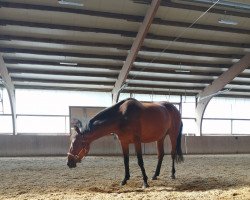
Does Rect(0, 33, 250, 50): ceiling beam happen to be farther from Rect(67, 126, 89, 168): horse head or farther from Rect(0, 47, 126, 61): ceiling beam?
→ Rect(67, 126, 89, 168): horse head

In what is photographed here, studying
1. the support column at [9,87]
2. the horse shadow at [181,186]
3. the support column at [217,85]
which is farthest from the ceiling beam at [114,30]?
the horse shadow at [181,186]

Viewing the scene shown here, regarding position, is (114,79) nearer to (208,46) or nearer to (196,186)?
(208,46)

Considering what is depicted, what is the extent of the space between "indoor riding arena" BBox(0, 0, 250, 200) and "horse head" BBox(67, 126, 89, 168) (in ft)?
0.06

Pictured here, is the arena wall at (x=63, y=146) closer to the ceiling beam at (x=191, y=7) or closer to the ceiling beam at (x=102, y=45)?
the ceiling beam at (x=102, y=45)

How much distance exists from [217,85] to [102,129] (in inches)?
388

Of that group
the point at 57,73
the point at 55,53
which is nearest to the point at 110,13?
the point at 55,53

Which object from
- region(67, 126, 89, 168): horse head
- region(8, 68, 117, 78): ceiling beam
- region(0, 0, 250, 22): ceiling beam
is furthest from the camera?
region(8, 68, 117, 78): ceiling beam

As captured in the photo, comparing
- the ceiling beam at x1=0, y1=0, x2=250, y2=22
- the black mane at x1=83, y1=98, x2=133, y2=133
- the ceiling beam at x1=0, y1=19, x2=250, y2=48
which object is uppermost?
the ceiling beam at x1=0, y1=0, x2=250, y2=22

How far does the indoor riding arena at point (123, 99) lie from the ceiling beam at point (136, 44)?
0.05 metres

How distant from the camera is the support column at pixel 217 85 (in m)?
12.1

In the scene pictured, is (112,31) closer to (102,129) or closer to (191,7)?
(191,7)

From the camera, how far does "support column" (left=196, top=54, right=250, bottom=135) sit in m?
12.1

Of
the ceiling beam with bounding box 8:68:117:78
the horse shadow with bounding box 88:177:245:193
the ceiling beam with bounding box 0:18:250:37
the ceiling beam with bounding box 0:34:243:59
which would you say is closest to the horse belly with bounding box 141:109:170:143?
the horse shadow with bounding box 88:177:245:193

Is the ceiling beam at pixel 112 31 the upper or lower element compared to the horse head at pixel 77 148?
upper
